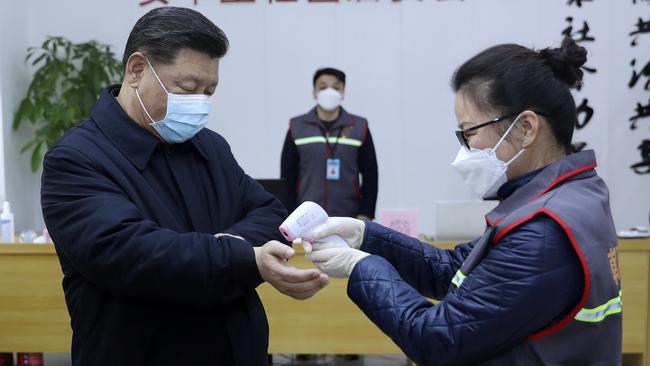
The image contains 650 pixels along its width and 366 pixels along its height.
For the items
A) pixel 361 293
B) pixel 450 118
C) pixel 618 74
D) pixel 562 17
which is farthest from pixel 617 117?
pixel 361 293

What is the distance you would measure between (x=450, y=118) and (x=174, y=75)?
12.7ft

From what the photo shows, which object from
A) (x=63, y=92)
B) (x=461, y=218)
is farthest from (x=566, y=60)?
(x=63, y=92)

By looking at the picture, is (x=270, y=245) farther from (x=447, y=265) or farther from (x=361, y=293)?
(x=447, y=265)

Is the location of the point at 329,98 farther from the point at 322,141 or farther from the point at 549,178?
the point at 549,178

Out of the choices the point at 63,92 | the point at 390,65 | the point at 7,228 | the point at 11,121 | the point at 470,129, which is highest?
the point at 390,65

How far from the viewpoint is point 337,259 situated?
1381 mm

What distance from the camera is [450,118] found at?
5.09 m

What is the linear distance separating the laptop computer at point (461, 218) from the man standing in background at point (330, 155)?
35.5 inches

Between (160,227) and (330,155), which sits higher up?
(160,227)

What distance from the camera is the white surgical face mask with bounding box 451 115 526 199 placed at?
4.39 ft

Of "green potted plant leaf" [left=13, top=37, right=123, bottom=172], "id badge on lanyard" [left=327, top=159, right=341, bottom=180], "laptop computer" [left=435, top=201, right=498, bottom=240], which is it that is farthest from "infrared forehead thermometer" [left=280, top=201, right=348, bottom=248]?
"green potted plant leaf" [left=13, top=37, right=123, bottom=172]

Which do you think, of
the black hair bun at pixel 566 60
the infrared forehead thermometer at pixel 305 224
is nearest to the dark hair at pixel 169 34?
the infrared forehead thermometer at pixel 305 224

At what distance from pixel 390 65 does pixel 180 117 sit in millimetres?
3753

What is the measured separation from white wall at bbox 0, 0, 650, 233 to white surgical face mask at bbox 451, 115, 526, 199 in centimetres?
366
